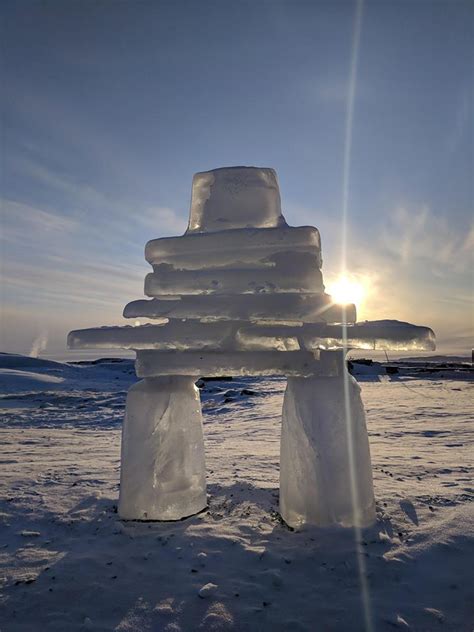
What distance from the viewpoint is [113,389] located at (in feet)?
50.3

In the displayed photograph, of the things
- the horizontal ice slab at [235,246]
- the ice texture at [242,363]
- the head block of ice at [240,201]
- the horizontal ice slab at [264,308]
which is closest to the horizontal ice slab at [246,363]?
the ice texture at [242,363]

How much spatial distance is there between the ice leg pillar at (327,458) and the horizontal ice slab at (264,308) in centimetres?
50

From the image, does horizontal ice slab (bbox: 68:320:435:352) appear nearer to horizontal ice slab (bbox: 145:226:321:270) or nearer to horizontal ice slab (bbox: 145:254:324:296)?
horizontal ice slab (bbox: 145:254:324:296)

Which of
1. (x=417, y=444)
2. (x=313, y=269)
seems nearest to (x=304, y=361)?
(x=313, y=269)

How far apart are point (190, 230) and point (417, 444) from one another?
196 inches

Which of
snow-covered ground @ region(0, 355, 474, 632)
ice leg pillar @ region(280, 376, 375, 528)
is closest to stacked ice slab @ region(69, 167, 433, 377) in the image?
ice leg pillar @ region(280, 376, 375, 528)

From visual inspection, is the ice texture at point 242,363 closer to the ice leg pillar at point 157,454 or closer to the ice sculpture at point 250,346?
the ice sculpture at point 250,346

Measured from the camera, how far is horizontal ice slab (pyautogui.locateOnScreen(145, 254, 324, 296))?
129 inches

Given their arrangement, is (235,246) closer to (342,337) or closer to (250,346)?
(250,346)

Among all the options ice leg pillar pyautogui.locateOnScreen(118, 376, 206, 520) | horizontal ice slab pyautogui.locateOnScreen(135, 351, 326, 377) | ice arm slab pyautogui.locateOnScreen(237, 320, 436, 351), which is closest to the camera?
ice arm slab pyautogui.locateOnScreen(237, 320, 436, 351)

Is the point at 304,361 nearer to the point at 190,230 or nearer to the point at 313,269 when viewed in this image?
the point at 313,269

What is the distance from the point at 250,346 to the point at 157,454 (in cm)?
121

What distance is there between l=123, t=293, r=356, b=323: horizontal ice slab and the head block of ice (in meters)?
0.72

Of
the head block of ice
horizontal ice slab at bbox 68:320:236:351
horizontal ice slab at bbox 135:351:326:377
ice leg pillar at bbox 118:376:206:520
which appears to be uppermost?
the head block of ice
